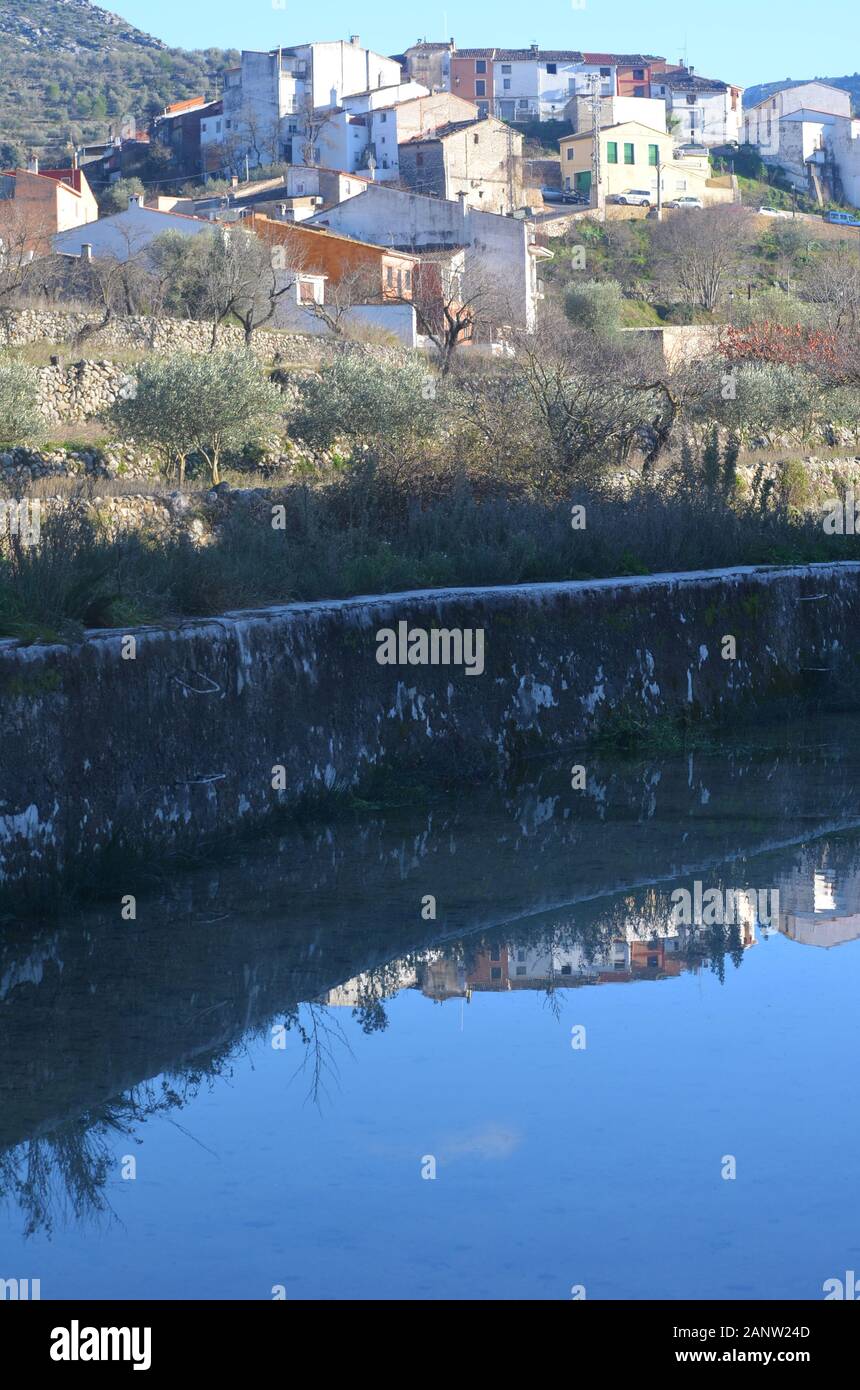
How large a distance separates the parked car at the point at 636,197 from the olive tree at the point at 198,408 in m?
69.1

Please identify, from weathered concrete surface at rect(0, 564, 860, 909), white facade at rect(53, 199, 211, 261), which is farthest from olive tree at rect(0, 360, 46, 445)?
white facade at rect(53, 199, 211, 261)

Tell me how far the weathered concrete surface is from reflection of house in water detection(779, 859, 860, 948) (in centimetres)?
257

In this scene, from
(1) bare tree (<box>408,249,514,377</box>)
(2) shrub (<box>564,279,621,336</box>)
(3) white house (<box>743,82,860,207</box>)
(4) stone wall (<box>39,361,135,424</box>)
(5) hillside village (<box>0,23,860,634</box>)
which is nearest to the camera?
(5) hillside village (<box>0,23,860,634</box>)

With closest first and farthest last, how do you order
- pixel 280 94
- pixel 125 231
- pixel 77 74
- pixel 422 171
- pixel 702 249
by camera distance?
pixel 125 231 < pixel 702 249 < pixel 422 171 < pixel 280 94 < pixel 77 74

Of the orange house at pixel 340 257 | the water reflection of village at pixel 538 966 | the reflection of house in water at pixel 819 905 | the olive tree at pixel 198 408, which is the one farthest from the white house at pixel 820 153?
the water reflection of village at pixel 538 966

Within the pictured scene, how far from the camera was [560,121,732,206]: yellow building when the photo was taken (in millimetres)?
100312

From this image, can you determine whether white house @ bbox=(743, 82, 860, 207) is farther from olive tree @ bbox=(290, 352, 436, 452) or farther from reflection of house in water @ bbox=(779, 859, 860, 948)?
reflection of house in water @ bbox=(779, 859, 860, 948)

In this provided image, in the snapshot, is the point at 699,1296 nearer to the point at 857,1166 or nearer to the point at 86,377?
the point at 857,1166

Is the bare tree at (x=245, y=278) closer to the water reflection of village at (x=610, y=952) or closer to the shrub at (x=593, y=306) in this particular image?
the shrub at (x=593, y=306)

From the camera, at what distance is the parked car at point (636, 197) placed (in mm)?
96188

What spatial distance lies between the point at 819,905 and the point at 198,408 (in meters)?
26.0

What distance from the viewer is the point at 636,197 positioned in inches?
3900

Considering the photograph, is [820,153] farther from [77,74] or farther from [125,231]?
[125,231]

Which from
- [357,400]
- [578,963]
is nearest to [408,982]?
[578,963]
